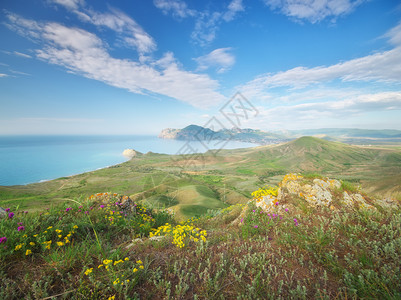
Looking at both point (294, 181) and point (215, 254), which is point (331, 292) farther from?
point (294, 181)

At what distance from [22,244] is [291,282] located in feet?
16.6

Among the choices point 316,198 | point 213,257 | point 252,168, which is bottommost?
point 252,168

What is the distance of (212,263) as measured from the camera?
3455mm

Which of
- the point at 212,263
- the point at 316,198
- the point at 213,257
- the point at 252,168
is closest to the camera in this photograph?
the point at 212,263

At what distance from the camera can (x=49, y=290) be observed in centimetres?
254

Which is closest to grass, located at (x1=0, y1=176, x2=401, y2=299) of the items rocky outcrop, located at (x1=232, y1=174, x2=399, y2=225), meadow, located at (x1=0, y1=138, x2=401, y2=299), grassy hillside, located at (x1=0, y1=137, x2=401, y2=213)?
meadow, located at (x1=0, y1=138, x2=401, y2=299)

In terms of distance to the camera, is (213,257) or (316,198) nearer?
(213,257)

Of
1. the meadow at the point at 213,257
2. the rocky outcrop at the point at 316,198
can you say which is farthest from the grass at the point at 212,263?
Answer: the rocky outcrop at the point at 316,198

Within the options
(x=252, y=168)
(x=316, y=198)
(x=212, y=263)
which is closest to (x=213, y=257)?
(x=212, y=263)

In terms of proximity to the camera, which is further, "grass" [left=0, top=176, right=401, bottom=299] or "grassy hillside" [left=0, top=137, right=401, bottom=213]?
"grassy hillside" [left=0, top=137, right=401, bottom=213]

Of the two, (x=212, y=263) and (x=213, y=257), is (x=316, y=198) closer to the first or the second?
(x=213, y=257)

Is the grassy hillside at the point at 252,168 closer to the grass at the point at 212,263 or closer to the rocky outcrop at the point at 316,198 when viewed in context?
the rocky outcrop at the point at 316,198

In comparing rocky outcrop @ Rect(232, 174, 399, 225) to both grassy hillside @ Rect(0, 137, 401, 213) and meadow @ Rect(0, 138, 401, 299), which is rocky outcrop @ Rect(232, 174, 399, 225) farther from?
grassy hillside @ Rect(0, 137, 401, 213)

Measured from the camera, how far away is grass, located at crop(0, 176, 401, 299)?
257 centimetres
